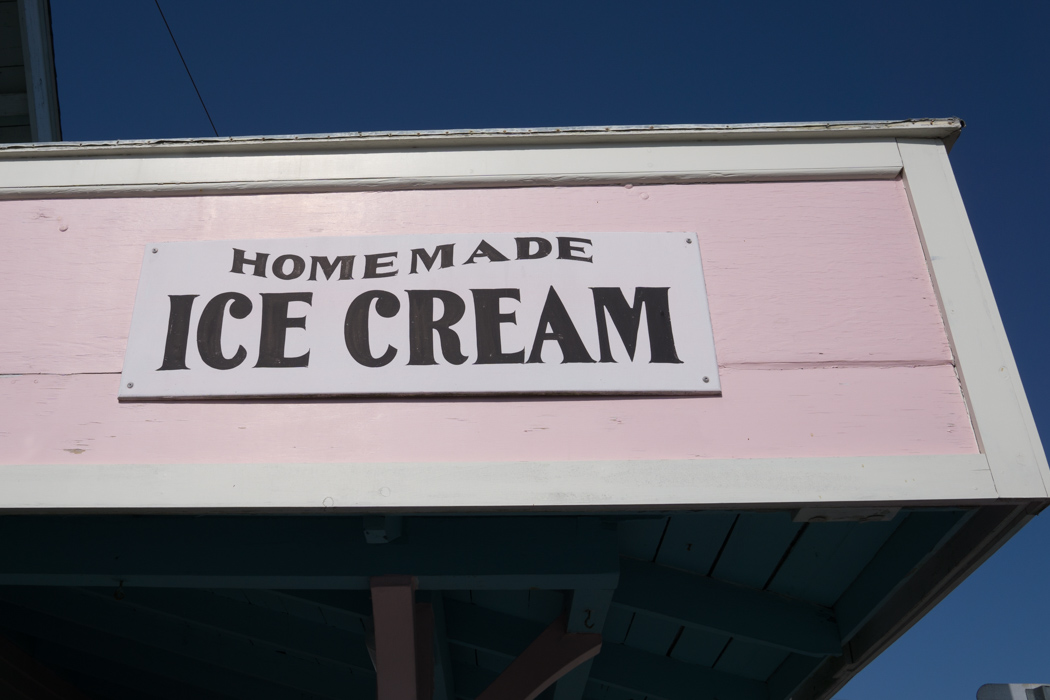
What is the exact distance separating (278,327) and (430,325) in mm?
367

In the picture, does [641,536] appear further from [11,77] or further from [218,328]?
[11,77]

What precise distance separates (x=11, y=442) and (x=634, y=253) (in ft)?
5.04

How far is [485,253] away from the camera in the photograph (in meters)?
2.02

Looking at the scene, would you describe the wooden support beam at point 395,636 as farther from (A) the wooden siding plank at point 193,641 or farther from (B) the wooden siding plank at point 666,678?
(A) the wooden siding plank at point 193,641

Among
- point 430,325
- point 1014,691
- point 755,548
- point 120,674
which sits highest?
point 430,325

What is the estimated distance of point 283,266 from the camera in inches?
78.7

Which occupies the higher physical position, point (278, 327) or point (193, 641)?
point (278, 327)

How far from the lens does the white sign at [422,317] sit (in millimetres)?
1831

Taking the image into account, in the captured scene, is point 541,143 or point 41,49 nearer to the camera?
point 541,143

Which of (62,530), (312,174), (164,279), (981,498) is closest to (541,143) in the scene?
(312,174)

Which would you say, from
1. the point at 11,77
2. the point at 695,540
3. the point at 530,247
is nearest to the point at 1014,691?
the point at 695,540

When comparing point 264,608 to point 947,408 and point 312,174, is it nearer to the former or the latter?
point 312,174

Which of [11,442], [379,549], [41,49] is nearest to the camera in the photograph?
[11,442]

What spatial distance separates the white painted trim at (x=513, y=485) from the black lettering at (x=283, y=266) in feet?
1.65
